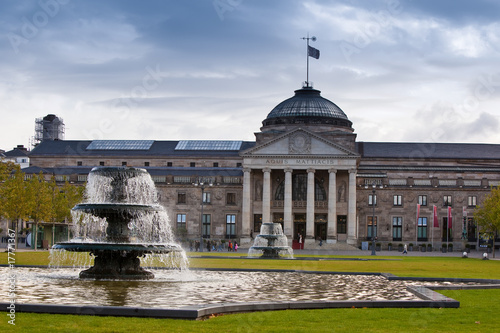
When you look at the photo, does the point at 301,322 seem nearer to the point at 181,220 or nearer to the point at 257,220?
the point at 257,220

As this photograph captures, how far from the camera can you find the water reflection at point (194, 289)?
73.1 feet

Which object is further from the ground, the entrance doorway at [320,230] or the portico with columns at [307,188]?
the portico with columns at [307,188]

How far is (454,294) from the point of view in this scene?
26062 millimetres

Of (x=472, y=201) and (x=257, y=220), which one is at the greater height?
(x=472, y=201)

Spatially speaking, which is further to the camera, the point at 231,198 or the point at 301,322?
the point at 231,198

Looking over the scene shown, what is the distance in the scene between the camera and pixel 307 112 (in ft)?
369

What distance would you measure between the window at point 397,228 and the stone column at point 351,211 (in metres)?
7.41

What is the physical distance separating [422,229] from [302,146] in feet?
65.5

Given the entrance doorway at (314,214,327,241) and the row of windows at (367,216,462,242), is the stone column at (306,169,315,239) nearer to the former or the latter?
the entrance doorway at (314,214,327,241)

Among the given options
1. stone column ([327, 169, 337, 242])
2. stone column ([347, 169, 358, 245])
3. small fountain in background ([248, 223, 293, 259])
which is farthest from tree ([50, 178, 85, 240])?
stone column ([347, 169, 358, 245])

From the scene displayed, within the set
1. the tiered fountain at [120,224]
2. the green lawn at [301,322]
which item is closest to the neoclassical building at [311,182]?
the tiered fountain at [120,224]

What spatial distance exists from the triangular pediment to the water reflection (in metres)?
65.5

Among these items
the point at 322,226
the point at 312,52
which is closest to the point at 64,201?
the point at 322,226

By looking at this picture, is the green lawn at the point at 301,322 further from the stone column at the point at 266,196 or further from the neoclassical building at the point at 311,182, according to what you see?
the stone column at the point at 266,196
